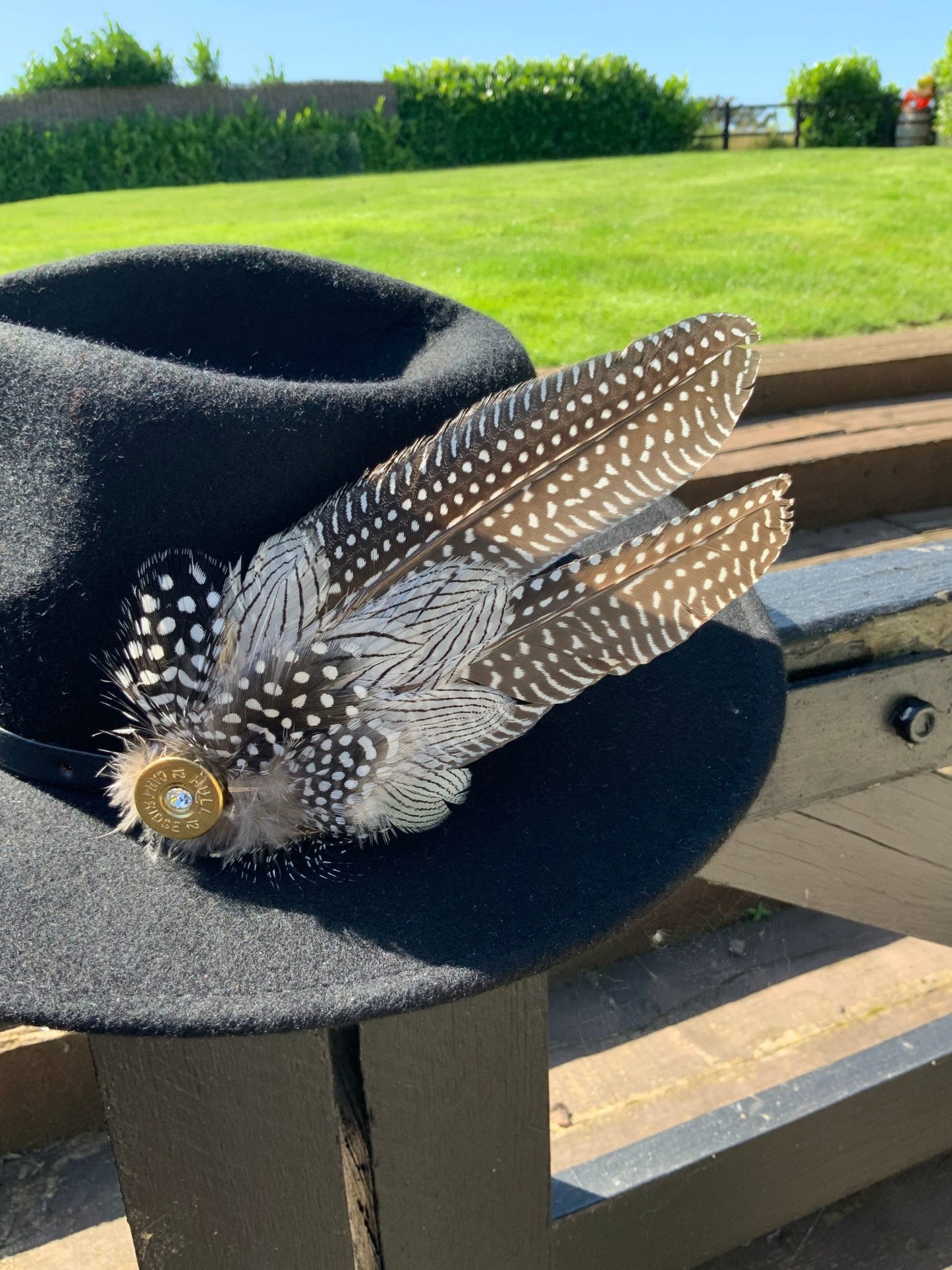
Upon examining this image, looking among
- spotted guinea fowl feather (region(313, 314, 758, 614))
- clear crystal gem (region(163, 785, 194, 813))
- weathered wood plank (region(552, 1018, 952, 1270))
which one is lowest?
weathered wood plank (region(552, 1018, 952, 1270))

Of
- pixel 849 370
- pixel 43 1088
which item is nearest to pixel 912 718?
pixel 43 1088

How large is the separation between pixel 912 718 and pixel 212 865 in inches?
42.1

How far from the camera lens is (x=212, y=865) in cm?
92

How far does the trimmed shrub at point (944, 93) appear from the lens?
68.4ft

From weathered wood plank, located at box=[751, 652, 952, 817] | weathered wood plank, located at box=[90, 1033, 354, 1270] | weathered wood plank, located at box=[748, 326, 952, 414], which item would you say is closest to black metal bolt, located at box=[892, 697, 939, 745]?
weathered wood plank, located at box=[751, 652, 952, 817]

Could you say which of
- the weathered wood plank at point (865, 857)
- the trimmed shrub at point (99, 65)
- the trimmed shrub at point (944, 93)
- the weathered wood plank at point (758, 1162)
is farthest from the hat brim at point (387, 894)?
the trimmed shrub at point (99, 65)

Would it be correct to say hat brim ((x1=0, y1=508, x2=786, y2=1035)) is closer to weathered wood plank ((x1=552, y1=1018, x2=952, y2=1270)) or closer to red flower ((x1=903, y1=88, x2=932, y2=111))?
weathered wood plank ((x1=552, y1=1018, x2=952, y2=1270))

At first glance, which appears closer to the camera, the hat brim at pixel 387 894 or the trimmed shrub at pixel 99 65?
the hat brim at pixel 387 894

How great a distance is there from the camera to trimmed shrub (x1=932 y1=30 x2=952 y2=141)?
20859mm

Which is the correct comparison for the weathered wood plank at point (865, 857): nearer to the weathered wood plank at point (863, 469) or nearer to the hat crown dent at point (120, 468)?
the hat crown dent at point (120, 468)

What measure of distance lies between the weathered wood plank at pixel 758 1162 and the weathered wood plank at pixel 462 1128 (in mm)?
186

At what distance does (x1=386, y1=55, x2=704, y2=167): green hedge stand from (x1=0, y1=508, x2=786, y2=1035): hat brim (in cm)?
2638

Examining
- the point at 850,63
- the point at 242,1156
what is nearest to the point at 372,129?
the point at 850,63

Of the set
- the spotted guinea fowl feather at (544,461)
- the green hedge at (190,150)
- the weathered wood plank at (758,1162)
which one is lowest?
the weathered wood plank at (758,1162)
